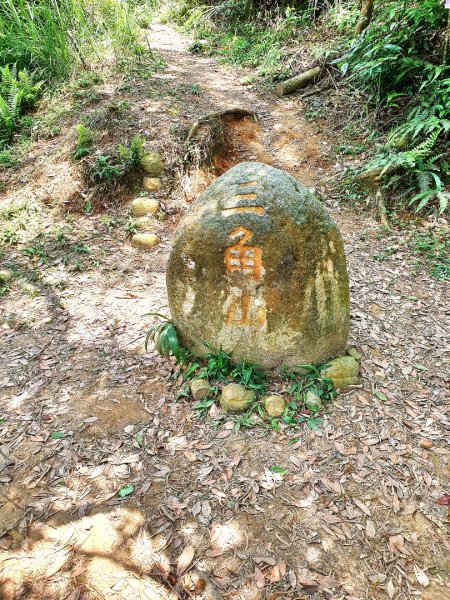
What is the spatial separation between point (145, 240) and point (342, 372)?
3.50 metres

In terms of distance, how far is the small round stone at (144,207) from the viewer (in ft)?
20.3

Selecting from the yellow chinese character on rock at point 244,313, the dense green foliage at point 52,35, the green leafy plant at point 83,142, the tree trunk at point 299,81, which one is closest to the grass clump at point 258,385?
the yellow chinese character on rock at point 244,313

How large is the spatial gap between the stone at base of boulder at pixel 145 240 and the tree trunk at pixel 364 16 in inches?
→ 227

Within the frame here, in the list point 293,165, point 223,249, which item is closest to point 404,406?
point 223,249

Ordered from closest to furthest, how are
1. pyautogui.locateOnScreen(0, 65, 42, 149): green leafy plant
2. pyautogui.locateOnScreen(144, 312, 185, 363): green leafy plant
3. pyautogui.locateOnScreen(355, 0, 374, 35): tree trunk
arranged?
1. pyautogui.locateOnScreen(144, 312, 185, 363): green leafy plant
2. pyautogui.locateOnScreen(0, 65, 42, 149): green leafy plant
3. pyautogui.locateOnScreen(355, 0, 374, 35): tree trunk

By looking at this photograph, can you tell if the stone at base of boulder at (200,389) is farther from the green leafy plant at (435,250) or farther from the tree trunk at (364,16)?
the tree trunk at (364,16)

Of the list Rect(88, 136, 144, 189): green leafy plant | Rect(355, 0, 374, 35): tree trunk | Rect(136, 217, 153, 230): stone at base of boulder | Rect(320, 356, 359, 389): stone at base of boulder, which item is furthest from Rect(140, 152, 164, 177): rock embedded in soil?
Rect(355, 0, 374, 35): tree trunk

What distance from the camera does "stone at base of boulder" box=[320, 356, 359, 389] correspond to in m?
3.42

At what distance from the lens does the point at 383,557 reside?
7.95ft

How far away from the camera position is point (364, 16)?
7.47 meters

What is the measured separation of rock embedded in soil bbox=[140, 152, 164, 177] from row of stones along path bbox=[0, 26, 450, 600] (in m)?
2.87

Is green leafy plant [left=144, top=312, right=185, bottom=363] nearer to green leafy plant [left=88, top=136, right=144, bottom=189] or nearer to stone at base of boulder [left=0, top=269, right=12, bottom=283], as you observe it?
stone at base of boulder [left=0, top=269, right=12, bottom=283]

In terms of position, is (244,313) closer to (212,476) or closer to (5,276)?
(212,476)

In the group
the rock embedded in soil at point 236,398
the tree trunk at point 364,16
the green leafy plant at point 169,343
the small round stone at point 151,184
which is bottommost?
the rock embedded in soil at point 236,398
